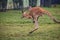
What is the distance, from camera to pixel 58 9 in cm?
226

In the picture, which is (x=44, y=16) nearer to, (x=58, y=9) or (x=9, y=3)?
(x=58, y=9)

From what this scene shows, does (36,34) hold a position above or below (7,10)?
below

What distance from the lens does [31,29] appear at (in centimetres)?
223

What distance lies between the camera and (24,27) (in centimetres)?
224

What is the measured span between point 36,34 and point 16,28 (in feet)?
0.73

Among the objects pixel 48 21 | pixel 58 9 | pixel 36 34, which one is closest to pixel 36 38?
pixel 36 34

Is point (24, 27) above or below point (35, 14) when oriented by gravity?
below

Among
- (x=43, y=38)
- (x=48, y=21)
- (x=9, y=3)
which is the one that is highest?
(x=9, y=3)

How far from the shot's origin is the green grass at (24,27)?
7.26 feet

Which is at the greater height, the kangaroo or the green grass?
the kangaroo

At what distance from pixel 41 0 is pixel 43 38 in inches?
16.5

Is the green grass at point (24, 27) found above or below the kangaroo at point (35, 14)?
below

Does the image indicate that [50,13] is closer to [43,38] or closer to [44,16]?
[44,16]

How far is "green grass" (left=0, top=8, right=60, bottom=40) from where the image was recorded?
7.26 ft
